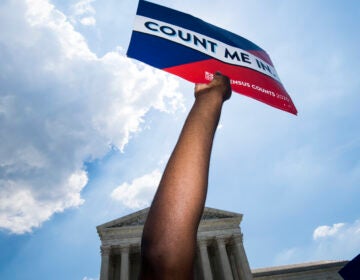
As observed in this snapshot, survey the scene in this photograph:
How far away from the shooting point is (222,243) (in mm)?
26781

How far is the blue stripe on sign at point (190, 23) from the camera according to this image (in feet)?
9.78

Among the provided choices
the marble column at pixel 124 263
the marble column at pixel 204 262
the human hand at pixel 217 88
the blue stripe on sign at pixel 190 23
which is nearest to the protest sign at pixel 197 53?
the blue stripe on sign at pixel 190 23

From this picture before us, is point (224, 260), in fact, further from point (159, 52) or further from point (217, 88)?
point (217, 88)

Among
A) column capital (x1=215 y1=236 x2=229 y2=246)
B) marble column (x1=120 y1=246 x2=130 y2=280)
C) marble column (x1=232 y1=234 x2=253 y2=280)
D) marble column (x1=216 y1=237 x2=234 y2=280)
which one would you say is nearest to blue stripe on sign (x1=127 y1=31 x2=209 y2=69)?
marble column (x1=120 y1=246 x2=130 y2=280)

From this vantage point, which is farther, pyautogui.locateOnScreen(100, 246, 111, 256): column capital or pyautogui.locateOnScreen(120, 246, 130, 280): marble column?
pyautogui.locateOnScreen(100, 246, 111, 256): column capital

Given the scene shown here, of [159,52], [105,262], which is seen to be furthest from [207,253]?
[159,52]

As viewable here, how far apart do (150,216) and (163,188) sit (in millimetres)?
102

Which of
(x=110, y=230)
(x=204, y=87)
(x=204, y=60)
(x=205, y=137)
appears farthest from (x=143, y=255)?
(x=110, y=230)

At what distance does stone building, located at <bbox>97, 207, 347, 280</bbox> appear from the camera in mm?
24969

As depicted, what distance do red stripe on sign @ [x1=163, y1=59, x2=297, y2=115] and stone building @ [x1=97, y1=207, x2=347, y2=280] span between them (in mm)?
25027

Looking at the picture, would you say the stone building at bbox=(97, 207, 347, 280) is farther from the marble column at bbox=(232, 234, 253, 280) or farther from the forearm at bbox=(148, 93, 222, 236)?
the forearm at bbox=(148, 93, 222, 236)

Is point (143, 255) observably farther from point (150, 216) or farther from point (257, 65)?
point (257, 65)

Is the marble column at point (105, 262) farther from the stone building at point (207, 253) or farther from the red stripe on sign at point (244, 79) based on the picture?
the red stripe on sign at point (244, 79)

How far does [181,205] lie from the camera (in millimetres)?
811
